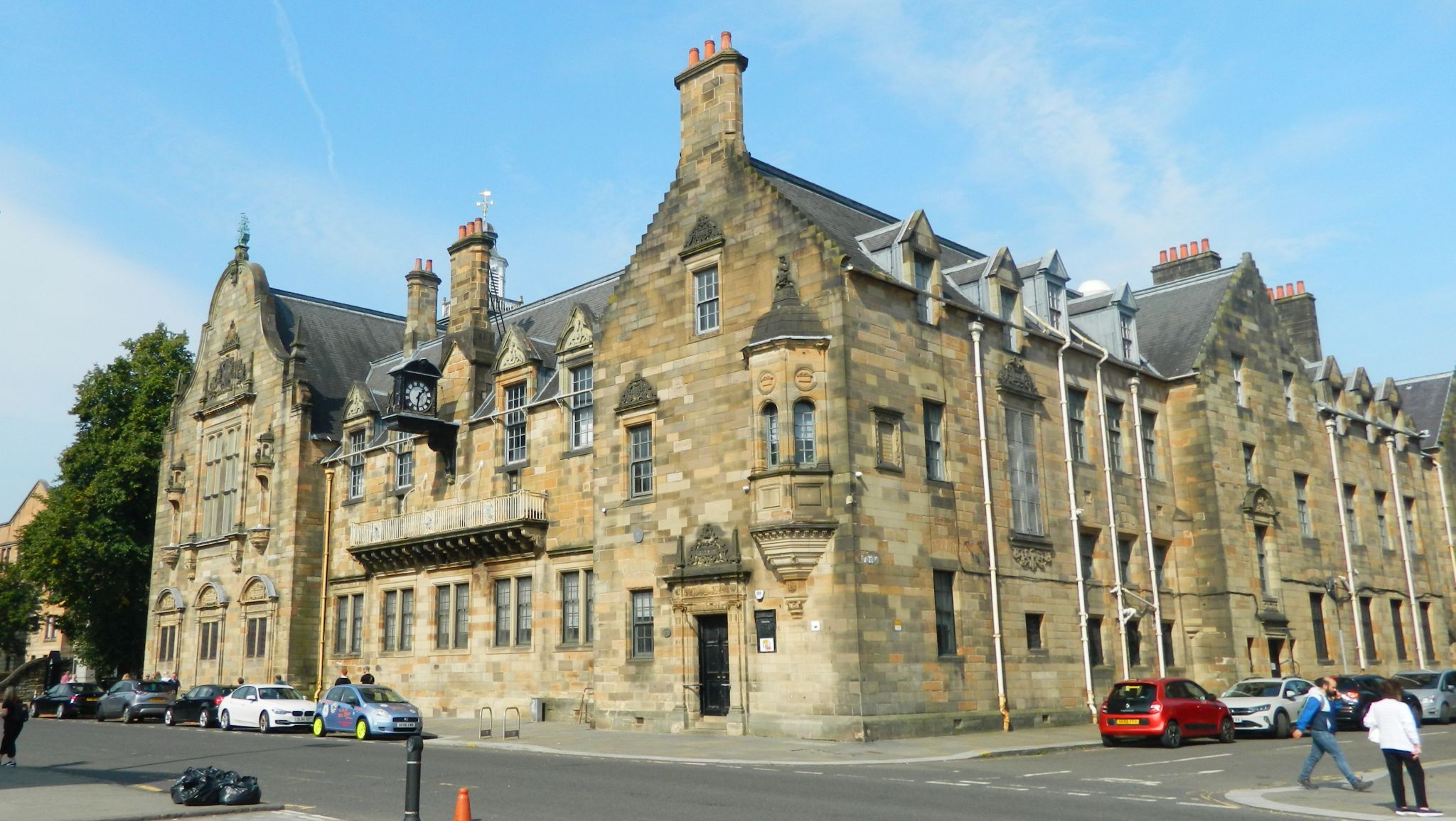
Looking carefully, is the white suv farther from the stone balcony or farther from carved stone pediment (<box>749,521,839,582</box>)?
the stone balcony

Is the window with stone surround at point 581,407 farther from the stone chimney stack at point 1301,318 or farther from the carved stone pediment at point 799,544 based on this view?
the stone chimney stack at point 1301,318

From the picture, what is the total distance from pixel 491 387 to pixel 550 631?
9.23 m

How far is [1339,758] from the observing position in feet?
53.2

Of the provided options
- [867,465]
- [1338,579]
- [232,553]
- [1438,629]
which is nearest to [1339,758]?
[867,465]

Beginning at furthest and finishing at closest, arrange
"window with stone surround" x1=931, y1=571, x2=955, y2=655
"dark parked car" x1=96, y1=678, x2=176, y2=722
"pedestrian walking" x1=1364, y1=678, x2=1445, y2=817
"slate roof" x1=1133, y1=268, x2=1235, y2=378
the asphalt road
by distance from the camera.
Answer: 1. "dark parked car" x1=96, y1=678, x2=176, y2=722
2. "slate roof" x1=1133, y1=268, x2=1235, y2=378
3. "window with stone surround" x1=931, y1=571, x2=955, y2=655
4. the asphalt road
5. "pedestrian walking" x1=1364, y1=678, x2=1445, y2=817

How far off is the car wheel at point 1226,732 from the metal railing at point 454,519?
61.2 feet

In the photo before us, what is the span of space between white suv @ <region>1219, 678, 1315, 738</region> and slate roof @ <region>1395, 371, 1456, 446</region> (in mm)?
25897

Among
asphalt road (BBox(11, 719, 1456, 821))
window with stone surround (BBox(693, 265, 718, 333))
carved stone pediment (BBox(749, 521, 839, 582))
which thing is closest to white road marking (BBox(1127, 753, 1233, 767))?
asphalt road (BBox(11, 719, 1456, 821))

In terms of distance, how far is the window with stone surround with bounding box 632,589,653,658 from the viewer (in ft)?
96.1

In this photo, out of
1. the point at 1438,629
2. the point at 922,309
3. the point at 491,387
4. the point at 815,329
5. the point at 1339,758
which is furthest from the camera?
the point at 1438,629

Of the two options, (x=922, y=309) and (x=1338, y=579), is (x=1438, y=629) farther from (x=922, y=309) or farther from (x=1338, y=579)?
(x=922, y=309)

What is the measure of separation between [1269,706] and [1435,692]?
7.88m

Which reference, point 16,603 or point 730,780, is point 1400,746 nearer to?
point 730,780

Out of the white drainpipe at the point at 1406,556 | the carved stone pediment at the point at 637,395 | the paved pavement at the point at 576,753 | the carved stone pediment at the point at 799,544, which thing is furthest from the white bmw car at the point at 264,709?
the white drainpipe at the point at 1406,556
